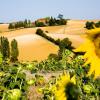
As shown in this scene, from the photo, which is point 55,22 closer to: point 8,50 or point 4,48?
point 8,50

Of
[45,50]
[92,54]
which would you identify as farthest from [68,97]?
[45,50]

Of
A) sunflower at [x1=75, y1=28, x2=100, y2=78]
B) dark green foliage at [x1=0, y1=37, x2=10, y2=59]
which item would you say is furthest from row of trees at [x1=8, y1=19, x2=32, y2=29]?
sunflower at [x1=75, y1=28, x2=100, y2=78]

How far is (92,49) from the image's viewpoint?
4.47 ft

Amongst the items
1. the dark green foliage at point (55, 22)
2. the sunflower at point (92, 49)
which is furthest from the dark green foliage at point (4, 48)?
the dark green foliage at point (55, 22)

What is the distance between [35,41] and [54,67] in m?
27.0

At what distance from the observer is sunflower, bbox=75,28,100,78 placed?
1287 millimetres

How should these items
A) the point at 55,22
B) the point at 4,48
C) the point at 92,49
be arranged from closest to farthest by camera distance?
1. the point at 92,49
2. the point at 4,48
3. the point at 55,22

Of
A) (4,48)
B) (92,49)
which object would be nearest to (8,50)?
(4,48)

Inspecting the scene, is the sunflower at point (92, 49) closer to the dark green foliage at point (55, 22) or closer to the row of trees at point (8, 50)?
the row of trees at point (8, 50)

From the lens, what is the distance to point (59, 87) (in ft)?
7.21

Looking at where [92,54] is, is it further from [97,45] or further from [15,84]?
[15,84]

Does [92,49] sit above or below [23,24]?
above

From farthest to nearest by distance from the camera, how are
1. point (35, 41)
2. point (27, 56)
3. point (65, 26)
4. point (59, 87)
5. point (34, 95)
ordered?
point (65, 26) < point (35, 41) < point (27, 56) < point (34, 95) < point (59, 87)

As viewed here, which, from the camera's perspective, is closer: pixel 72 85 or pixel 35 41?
pixel 72 85
